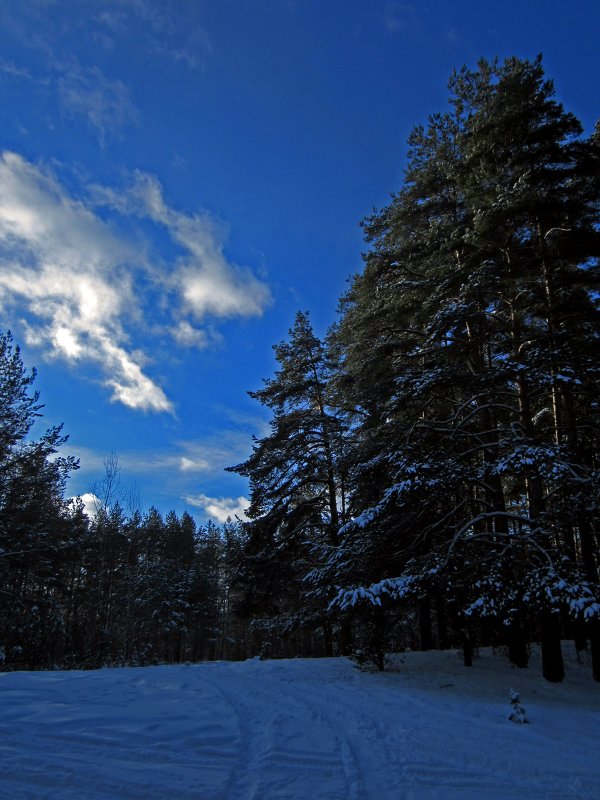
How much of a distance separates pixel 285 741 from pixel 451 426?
8.59 m

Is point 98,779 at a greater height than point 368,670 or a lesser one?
greater

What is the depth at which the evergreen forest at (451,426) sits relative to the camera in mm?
8984

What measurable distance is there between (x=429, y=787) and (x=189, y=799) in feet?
7.40

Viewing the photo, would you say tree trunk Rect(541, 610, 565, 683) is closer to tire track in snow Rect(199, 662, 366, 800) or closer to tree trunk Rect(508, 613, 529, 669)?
tree trunk Rect(508, 613, 529, 669)

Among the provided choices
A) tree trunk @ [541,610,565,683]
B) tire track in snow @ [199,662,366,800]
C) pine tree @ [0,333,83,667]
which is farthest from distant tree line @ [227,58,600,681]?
pine tree @ [0,333,83,667]

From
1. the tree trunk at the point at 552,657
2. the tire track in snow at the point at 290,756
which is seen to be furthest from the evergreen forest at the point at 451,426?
the tire track in snow at the point at 290,756

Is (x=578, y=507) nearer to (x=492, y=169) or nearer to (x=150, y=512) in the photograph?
(x=492, y=169)

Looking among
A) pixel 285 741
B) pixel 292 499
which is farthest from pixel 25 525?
pixel 285 741

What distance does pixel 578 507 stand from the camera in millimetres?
8492

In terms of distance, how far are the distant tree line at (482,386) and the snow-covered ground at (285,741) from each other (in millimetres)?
1615

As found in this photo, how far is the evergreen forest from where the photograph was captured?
8.98 metres

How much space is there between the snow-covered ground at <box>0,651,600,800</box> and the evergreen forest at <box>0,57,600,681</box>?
1615mm

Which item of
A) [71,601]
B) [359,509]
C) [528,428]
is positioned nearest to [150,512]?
[71,601]

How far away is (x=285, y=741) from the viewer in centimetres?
520
